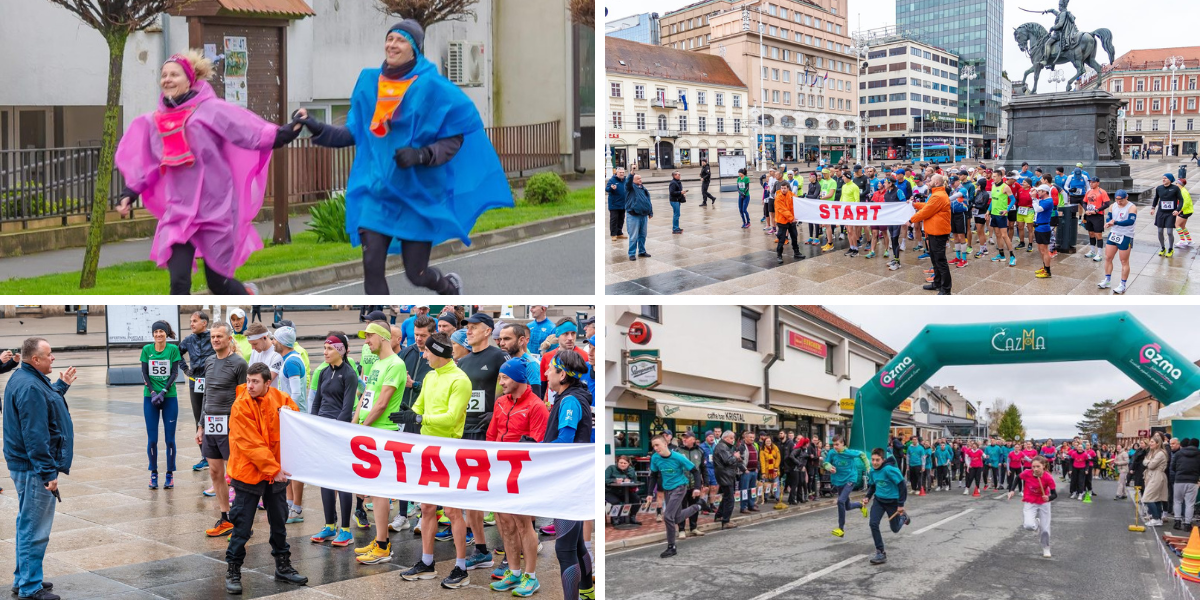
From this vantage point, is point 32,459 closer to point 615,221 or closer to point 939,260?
point 615,221

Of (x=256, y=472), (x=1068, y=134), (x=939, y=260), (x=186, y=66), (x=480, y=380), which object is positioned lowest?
(x=256, y=472)

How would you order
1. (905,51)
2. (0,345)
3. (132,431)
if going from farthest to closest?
(905,51) → (0,345) → (132,431)

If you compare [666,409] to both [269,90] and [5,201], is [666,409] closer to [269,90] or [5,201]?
[269,90]

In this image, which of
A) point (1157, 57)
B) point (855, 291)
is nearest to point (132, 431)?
point (855, 291)

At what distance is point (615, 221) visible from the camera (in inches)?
575

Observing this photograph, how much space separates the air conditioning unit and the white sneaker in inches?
154

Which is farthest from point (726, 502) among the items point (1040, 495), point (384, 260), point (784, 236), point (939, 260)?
point (384, 260)

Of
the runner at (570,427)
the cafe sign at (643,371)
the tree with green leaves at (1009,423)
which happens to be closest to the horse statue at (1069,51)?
the tree with green leaves at (1009,423)

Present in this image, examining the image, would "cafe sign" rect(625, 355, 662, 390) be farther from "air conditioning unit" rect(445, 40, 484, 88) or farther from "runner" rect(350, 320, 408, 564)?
"runner" rect(350, 320, 408, 564)

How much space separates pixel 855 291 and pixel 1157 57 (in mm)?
28668

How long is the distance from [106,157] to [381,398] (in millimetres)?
3695

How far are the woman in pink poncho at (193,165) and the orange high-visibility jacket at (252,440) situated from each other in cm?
108

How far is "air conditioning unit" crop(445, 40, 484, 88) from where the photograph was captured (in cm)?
777

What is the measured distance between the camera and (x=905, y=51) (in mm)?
28516
